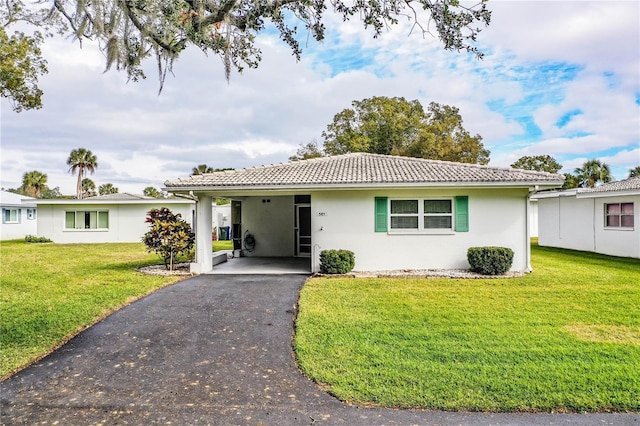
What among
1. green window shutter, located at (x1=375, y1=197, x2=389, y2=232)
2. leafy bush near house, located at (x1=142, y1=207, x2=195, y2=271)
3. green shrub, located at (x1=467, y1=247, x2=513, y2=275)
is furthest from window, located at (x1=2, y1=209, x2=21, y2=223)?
green shrub, located at (x1=467, y1=247, x2=513, y2=275)

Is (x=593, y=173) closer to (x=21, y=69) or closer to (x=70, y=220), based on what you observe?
(x=21, y=69)

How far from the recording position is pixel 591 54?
1284 centimetres

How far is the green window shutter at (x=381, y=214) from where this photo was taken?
1182 centimetres

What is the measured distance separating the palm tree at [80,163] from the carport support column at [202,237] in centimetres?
3330

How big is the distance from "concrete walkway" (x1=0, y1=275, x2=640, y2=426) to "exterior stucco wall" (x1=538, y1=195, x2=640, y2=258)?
48.9ft

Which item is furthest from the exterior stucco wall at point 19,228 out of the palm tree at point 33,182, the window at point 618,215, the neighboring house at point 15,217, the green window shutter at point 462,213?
the window at point 618,215

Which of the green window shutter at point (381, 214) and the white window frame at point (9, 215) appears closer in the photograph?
the green window shutter at point (381, 214)

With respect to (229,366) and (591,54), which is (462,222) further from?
(229,366)

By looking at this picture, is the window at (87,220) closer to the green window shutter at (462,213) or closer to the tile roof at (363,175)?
the tile roof at (363,175)

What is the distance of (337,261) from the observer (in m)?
11.4

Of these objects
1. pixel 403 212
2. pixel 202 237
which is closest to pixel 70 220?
pixel 202 237

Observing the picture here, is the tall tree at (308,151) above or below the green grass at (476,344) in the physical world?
above

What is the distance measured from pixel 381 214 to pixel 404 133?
79.7ft

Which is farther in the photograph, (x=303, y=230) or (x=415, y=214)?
(x=303, y=230)
